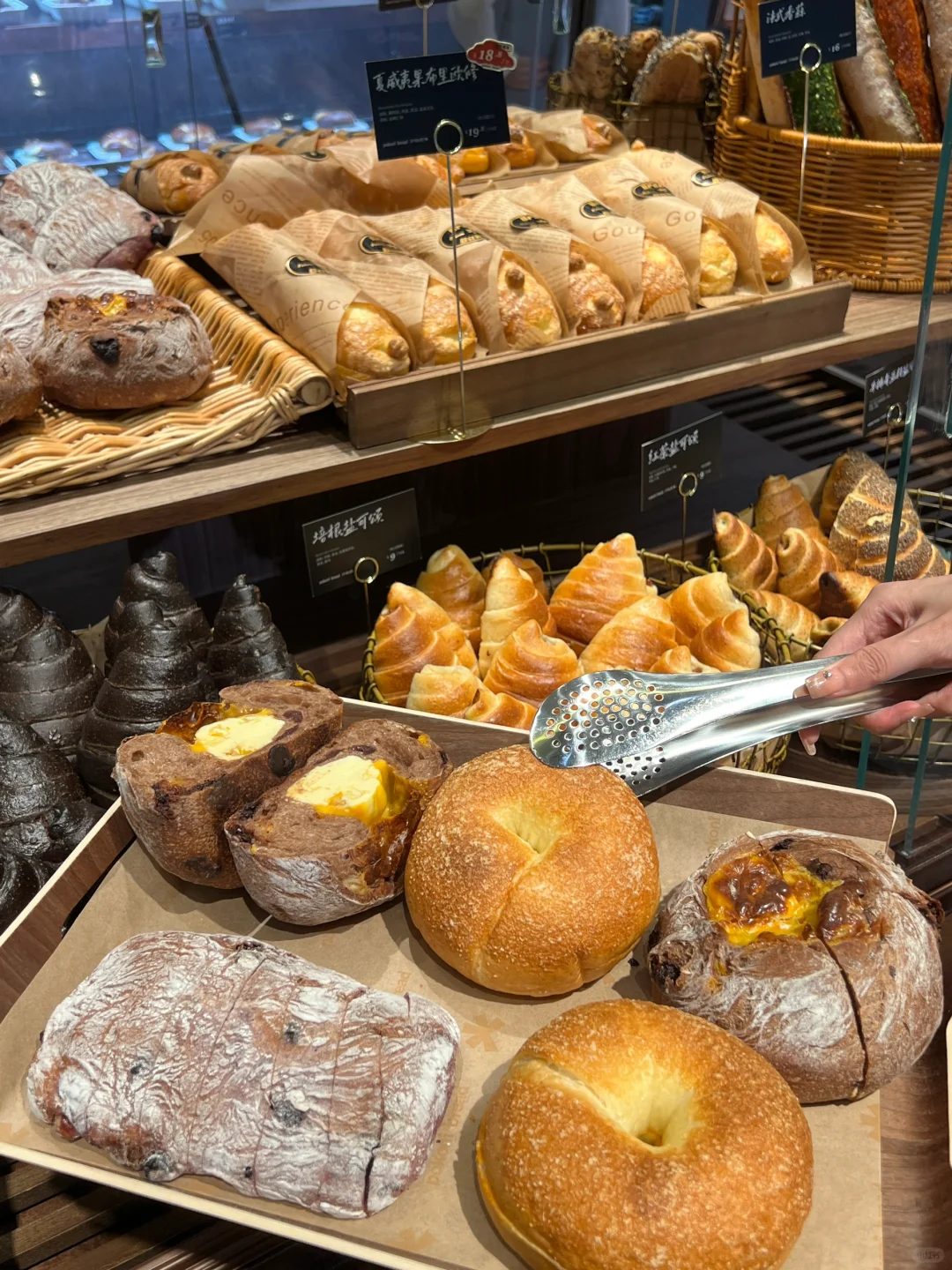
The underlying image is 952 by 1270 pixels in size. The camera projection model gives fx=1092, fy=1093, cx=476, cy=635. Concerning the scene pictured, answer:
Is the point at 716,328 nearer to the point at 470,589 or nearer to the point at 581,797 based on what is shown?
the point at 470,589

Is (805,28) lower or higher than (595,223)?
higher

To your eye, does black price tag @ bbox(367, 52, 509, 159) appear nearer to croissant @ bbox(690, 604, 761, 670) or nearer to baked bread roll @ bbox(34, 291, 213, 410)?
baked bread roll @ bbox(34, 291, 213, 410)

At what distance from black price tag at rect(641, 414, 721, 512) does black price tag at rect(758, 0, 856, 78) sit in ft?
2.08

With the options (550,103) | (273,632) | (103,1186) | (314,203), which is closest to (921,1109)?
(103,1186)

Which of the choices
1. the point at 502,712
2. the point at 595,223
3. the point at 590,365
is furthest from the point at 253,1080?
the point at 595,223

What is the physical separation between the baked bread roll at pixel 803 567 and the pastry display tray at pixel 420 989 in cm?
87

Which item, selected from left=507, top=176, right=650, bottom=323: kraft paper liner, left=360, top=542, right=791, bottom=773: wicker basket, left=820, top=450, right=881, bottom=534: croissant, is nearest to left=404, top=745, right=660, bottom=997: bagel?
left=360, top=542, right=791, bottom=773: wicker basket

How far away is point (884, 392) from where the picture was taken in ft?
7.00

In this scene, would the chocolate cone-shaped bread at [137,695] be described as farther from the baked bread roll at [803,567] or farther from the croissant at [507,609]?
the baked bread roll at [803,567]

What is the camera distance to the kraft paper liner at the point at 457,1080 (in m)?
1.05

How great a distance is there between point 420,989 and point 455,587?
0.95 meters

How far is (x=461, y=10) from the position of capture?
3.01 metres

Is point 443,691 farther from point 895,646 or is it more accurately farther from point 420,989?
point 895,646

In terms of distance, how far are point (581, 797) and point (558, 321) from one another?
101cm
